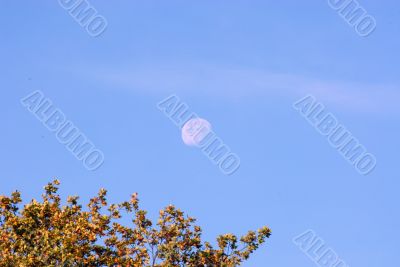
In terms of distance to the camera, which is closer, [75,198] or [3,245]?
[3,245]

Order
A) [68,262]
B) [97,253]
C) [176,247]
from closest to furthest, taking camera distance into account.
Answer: [68,262], [97,253], [176,247]

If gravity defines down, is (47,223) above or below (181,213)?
below

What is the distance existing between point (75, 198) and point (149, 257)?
4484 millimetres

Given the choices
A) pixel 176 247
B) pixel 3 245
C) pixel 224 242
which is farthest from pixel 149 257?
pixel 3 245

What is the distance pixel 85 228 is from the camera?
31.5 metres

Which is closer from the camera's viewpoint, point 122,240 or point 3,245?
point 3,245

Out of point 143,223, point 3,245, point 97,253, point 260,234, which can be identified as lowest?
point 3,245

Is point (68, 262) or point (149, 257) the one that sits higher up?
point (149, 257)

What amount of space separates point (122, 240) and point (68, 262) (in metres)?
4.21

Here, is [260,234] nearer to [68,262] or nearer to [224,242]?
[224,242]

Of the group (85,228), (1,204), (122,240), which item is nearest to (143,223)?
(122,240)

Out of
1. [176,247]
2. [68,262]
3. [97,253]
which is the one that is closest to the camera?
[68,262]

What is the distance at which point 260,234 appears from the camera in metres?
34.1

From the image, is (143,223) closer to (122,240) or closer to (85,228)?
(122,240)
